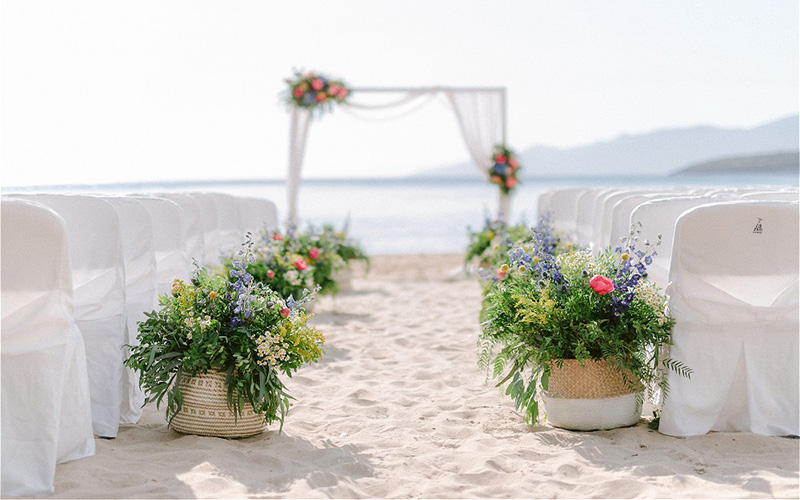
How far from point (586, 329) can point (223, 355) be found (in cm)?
123

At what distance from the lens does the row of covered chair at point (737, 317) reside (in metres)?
2.79

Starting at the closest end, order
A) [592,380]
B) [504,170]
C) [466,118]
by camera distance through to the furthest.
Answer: [592,380]
[504,170]
[466,118]

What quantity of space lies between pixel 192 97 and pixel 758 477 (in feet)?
58.5

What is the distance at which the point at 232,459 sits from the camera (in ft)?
8.59

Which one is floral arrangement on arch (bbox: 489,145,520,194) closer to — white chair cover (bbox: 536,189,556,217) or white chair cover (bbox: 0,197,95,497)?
white chair cover (bbox: 536,189,556,217)

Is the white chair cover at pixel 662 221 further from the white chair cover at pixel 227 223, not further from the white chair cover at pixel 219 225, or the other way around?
the white chair cover at pixel 227 223

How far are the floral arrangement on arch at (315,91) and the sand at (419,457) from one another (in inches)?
220

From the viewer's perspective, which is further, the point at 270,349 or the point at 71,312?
the point at 270,349

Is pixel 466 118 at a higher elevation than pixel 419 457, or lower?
higher

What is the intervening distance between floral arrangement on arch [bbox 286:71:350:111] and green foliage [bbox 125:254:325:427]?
6.25 m

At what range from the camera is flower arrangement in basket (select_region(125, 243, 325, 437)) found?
2.77m

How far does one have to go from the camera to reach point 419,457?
268cm

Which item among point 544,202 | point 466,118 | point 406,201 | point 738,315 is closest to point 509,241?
point 544,202

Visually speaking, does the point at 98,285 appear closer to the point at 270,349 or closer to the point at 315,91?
the point at 270,349
